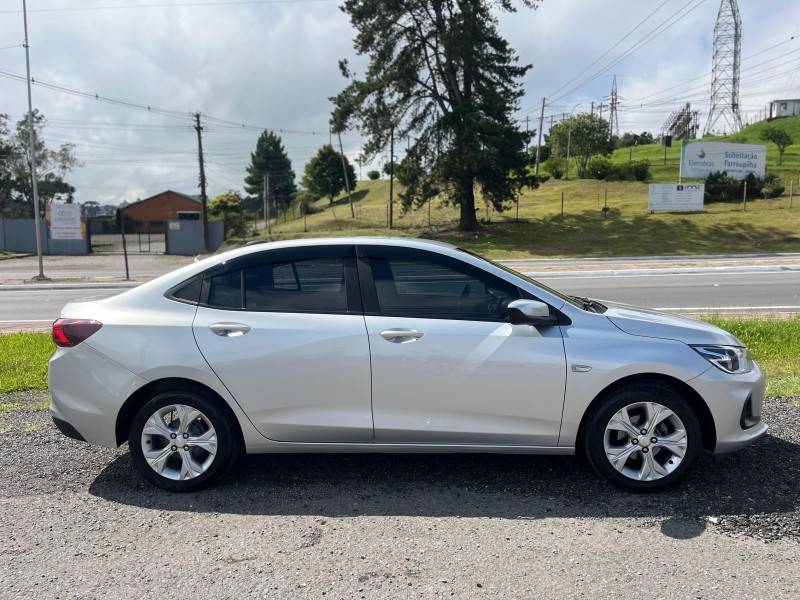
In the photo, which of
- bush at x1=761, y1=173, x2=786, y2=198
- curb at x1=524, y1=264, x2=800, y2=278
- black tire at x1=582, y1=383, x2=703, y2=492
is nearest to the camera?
black tire at x1=582, y1=383, x2=703, y2=492

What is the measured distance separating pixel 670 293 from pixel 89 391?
12.8m

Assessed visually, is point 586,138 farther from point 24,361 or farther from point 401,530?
point 401,530

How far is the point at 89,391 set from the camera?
13.4 ft

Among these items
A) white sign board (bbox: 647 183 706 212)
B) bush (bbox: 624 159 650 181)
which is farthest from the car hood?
bush (bbox: 624 159 650 181)

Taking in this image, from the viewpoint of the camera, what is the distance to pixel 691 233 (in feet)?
111

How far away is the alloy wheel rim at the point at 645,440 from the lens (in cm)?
390

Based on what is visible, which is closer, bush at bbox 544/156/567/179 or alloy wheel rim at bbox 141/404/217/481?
alloy wheel rim at bbox 141/404/217/481

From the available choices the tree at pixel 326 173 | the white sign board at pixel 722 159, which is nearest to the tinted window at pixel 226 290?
the white sign board at pixel 722 159

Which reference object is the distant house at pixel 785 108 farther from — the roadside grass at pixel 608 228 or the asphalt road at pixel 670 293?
the asphalt road at pixel 670 293

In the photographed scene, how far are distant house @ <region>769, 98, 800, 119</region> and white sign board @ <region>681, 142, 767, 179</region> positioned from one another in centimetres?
7552

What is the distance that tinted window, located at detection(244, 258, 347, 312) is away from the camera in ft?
13.5

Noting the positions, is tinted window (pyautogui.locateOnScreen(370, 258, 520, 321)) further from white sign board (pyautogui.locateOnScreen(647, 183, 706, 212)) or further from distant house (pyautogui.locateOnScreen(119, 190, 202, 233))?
distant house (pyautogui.locateOnScreen(119, 190, 202, 233))

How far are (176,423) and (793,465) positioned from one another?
4031 millimetres

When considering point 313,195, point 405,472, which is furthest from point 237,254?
point 313,195
